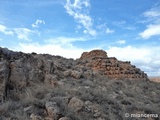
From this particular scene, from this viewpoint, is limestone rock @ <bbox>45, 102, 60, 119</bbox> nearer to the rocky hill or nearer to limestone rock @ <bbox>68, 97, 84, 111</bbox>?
the rocky hill

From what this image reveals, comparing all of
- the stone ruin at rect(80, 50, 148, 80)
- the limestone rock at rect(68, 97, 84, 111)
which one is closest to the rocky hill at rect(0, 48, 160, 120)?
the limestone rock at rect(68, 97, 84, 111)

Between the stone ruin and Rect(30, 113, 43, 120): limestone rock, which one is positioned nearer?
Rect(30, 113, 43, 120): limestone rock

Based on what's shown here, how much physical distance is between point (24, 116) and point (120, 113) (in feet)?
11.9

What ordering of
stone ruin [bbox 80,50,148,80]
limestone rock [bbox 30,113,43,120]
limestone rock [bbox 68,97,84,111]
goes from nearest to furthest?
limestone rock [bbox 30,113,43,120] < limestone rock [bbox 68,97,84,111] < stone ruin [bbox 80,50,148,80]

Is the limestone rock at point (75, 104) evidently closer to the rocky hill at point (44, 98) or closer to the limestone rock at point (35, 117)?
the rocky hill at point (44, 98)

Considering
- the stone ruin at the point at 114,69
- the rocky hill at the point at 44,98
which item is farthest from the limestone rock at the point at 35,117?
the stone ruin at the point at 114,69

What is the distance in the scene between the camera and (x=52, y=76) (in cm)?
1140

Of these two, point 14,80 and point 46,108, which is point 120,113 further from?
point 14,80

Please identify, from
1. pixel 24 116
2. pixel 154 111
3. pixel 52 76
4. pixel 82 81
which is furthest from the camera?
pixel 82 81

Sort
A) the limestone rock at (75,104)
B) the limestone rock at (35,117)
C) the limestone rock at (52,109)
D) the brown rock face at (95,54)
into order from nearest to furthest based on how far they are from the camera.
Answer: the limestone rock at (35,117)
the limestone rock at (52,109)
the limestone rock at (75,104)
the brown rock face at (95,54)

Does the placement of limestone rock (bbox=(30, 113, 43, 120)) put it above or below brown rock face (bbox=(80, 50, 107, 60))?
below

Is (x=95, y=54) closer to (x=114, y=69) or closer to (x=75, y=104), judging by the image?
(x=114, y=69)

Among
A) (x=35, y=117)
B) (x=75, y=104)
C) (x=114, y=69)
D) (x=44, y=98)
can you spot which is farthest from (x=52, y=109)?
(x=114, y=69)

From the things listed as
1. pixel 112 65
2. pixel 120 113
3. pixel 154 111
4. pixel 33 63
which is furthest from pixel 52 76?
pixel 112 65
